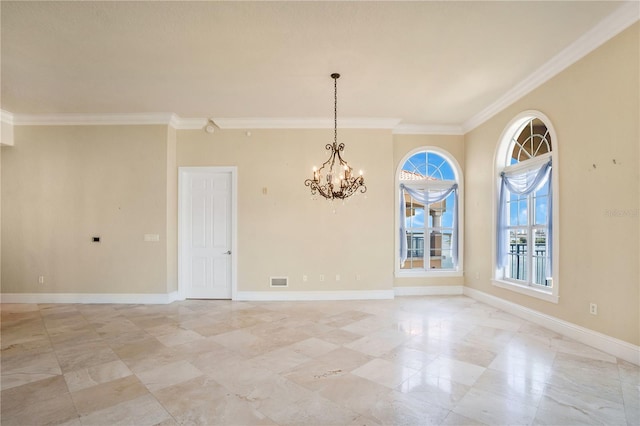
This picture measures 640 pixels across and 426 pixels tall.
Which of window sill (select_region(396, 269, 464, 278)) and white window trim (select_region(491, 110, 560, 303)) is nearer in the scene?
white window trim (select_region(491, 110, 560, 303))

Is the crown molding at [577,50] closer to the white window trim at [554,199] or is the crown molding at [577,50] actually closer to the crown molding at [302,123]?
the white window trim at [554,199]

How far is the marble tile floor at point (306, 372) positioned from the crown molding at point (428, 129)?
347 centimetres

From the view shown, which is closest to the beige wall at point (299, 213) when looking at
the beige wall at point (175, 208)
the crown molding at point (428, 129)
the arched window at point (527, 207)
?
the beige wall at point (175, 208)

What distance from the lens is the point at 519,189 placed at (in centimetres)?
460

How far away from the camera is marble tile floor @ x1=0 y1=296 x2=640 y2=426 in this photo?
223 cm

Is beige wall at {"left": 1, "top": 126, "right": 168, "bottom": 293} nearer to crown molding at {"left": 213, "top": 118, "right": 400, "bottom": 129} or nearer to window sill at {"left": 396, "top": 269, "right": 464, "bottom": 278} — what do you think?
crown molding at {"left": 213, "top": 118, "right": 400, "bottom": 129}

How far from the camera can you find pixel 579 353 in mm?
3203

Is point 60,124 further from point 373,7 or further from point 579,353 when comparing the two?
point 579,353

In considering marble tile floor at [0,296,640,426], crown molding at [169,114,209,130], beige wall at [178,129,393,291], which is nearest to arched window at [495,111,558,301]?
marble tile floor at [0,296,640,426]

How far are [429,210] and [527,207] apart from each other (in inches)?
72.0

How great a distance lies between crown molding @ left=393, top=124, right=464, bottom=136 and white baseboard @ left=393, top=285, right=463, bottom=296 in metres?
3.05

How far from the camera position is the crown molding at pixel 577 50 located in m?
2.86

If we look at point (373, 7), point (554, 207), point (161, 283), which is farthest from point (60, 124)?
point (554, 207)

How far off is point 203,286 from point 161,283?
710 millimetres
